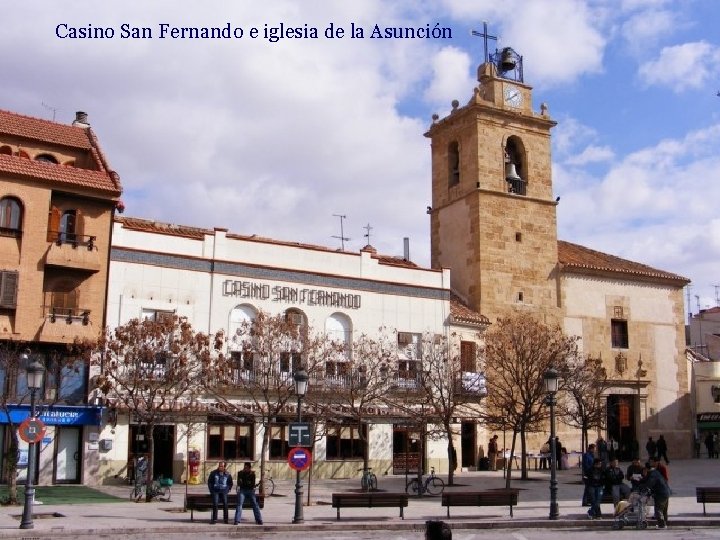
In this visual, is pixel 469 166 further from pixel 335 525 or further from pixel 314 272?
pixel 335 525

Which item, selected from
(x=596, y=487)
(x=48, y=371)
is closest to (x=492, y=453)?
(x=596, y=487)

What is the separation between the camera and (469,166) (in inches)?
1609

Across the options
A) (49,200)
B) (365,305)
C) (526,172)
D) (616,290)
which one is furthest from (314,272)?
(616,290)

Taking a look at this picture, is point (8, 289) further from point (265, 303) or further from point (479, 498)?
point (479, 498)

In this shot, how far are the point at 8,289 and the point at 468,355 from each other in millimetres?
17695

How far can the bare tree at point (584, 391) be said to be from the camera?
110 ft

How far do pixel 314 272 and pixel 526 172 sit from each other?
520 inches

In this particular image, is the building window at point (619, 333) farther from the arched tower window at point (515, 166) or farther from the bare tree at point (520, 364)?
the arched tower window at point (515, 166)

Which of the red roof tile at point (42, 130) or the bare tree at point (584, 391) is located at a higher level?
the red roof tile at point (42, 130)

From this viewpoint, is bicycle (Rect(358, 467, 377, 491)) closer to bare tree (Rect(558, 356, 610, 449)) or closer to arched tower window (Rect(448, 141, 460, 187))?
bare tree (Rect(558, 356, 610, 449))

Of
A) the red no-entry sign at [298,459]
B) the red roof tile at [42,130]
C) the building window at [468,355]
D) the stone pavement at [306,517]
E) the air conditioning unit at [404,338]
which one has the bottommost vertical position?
the stone pavement at [306,517]

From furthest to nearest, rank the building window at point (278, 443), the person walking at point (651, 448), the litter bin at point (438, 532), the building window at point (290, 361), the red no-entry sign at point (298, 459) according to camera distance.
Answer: the person walking at point (651, 448) < the building window at point (278, 443) < the building window at point (290, 361) < the red no-entry sign at point (298, 459) < the litter bin at point (438, 532)

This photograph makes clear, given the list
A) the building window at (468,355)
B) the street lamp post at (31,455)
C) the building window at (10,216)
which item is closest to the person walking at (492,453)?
the building window at (468,355)

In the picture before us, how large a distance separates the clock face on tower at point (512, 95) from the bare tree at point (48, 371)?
23315 mm
